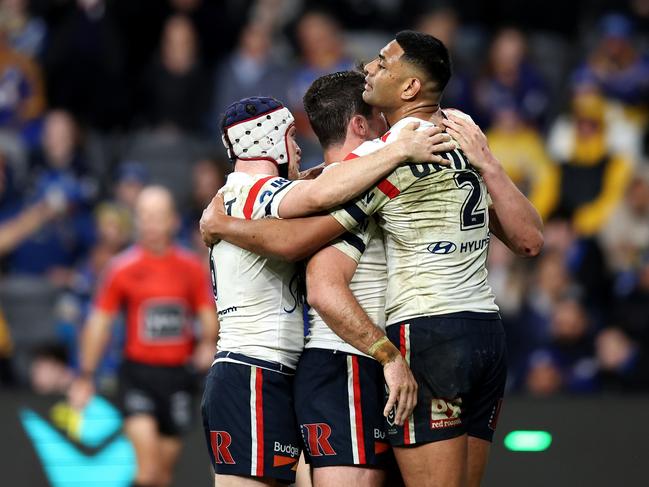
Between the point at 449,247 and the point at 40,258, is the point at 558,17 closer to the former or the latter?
the point at 40,258

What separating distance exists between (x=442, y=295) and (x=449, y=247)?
0.65 ft

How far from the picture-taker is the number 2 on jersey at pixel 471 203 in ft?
17.2

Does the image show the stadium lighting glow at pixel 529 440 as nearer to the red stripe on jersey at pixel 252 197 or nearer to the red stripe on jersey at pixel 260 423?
the red stripe on jersey at pixel 260 423

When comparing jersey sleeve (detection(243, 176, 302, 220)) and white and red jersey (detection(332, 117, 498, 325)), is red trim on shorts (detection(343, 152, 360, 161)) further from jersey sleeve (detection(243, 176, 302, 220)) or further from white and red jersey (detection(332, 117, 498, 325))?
jersey sleeve (detection(243, 176, 302, 220))

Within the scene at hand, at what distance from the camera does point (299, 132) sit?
11844 mm

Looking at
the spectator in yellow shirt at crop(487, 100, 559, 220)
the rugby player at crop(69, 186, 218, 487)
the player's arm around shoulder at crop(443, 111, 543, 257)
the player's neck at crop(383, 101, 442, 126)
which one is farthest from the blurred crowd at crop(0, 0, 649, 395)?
the player's neck at crop(383, 101, 442, 126)

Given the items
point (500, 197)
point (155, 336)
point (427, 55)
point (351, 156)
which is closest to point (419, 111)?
point (427, 55)

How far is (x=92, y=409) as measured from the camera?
378 inches

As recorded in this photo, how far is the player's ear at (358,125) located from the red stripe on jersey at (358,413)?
978 mm

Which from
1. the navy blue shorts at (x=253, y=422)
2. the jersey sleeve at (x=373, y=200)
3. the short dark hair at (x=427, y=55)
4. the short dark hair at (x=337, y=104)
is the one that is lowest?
the navy blue shorts at (x=253, y=422)

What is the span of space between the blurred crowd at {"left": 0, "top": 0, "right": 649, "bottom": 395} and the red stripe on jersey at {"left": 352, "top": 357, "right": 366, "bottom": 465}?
5.01 meters

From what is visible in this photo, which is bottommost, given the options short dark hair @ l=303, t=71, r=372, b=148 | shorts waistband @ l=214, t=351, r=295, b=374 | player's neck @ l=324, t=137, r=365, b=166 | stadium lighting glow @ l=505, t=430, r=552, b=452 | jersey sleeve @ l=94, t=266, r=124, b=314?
stadium lighting glow @ l=505, t=430, r=552, b=452

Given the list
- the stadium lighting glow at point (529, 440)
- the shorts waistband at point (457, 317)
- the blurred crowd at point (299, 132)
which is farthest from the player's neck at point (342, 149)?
the blurred crowd at point (299, 132)

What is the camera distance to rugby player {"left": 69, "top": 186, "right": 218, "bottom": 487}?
31.3 feet
